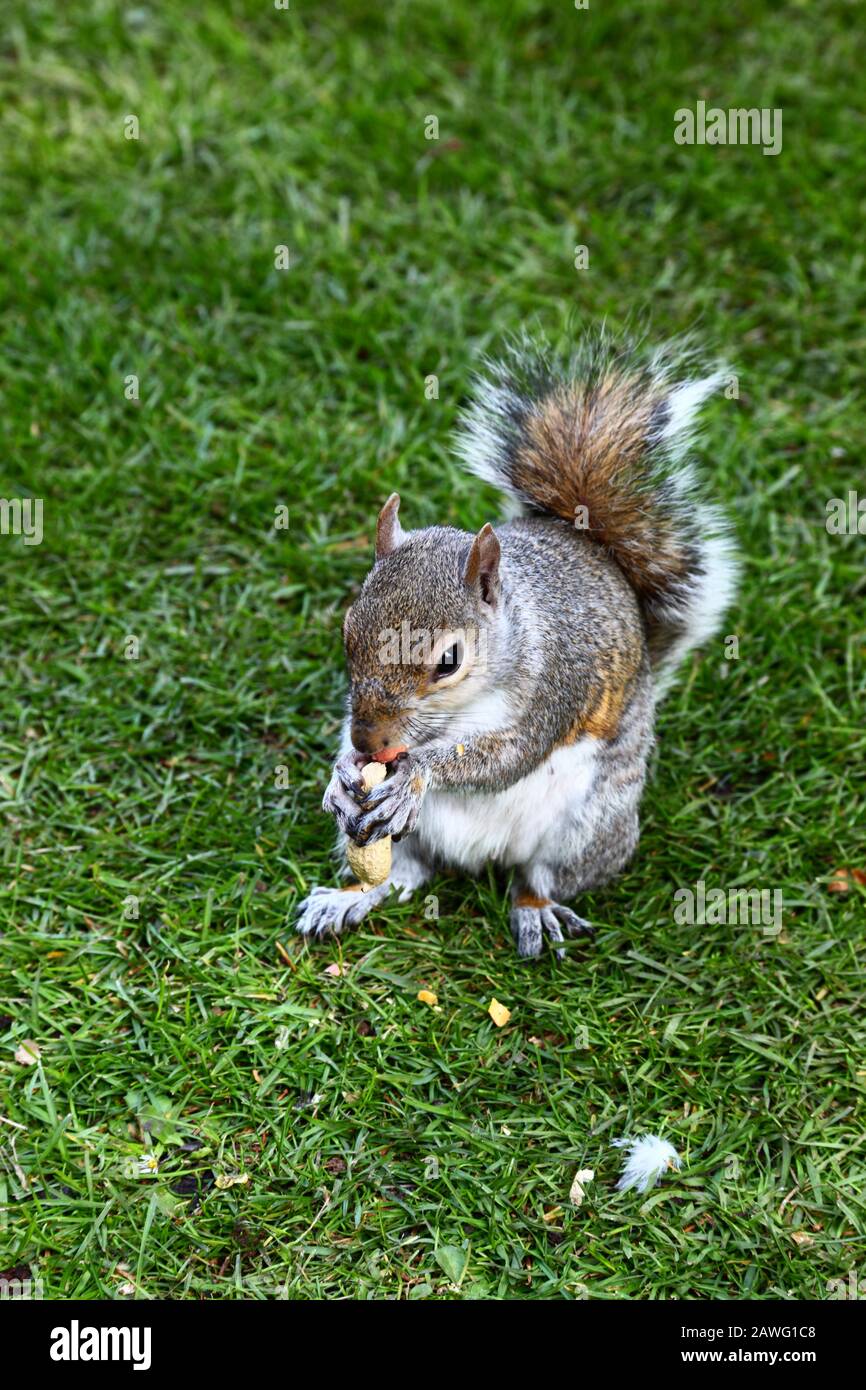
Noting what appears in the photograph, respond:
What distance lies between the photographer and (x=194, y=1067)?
8.63 ft

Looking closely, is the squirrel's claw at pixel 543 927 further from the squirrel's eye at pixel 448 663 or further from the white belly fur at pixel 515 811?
the squirrel's eye at pixel 448 663

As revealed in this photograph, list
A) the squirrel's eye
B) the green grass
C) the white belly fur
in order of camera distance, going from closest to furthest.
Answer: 1. the squirrel's eye
2. the green grass
3. the white belly fur

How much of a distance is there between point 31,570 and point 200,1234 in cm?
171

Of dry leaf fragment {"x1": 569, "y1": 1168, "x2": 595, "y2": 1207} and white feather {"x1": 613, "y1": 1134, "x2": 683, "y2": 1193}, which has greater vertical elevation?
white feather {"x1": 613, "y1": 1134, "x2": 683, "y2": 1193}

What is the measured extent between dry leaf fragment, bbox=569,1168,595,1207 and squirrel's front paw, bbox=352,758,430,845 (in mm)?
693

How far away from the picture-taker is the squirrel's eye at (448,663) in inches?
93.7

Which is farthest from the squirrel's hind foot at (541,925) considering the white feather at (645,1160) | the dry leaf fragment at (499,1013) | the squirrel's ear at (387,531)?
the squirrel's ear at (387,531)

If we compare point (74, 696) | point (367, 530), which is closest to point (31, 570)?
point (74, 696)

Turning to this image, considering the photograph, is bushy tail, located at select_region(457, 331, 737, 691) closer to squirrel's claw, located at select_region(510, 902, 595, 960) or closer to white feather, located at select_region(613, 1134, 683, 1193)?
squirrel's claw, located at select_region(510, 902, 595, 960)

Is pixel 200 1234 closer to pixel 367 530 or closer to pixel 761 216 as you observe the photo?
pixel 367 530

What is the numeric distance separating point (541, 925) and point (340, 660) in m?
0.83

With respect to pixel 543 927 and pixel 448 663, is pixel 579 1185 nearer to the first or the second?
pixel 543 927

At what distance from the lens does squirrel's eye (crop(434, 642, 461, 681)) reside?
7.81 ft

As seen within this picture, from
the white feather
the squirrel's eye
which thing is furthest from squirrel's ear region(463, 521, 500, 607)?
the white feather
